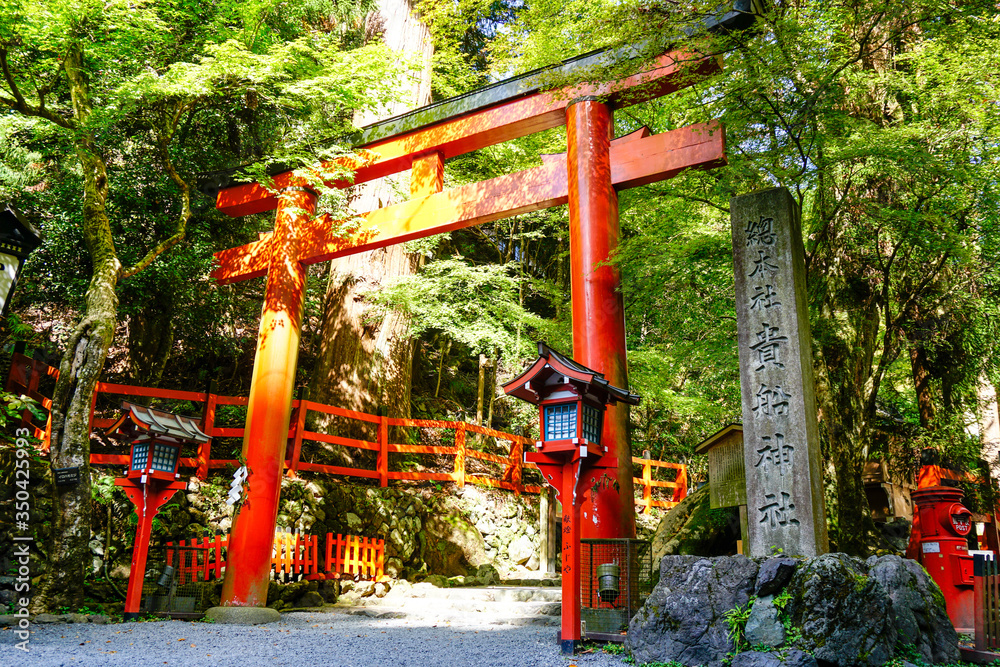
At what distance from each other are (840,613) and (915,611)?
33.5 inches

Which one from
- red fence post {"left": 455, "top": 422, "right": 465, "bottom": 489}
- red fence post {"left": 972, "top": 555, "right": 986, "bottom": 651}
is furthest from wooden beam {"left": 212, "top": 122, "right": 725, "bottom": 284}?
red fence post {"left": 972, "top": 555, "right": 986, "bottom": 651}

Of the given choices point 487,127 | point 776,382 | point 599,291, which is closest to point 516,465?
point 599,291

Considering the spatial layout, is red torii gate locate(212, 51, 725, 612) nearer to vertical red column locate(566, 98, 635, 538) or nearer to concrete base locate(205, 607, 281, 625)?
vertical red column locate(566, 98, 635, 538)

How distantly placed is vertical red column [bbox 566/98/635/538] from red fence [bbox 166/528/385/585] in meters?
3.99

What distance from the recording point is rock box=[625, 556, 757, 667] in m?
4.10

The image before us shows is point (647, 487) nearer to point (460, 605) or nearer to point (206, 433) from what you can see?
point (460, 605)

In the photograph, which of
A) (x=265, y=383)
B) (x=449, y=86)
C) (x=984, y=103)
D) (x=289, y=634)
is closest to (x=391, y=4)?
(x=449, y=86)

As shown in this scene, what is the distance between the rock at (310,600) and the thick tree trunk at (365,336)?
2.95 m

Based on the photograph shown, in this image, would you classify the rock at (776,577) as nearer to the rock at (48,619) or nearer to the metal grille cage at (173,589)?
the metal grille cage at (173,589)

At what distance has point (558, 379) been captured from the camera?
16.3ft

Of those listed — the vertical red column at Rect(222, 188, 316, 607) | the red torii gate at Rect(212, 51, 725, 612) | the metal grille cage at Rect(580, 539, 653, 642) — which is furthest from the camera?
the vertical red column at Rect(222, 188, 316, 607)

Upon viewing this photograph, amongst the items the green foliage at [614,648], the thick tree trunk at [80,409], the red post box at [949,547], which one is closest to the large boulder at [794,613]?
the green foliage at [614,648]

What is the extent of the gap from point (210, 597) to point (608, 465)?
187 inches

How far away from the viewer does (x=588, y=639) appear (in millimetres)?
4949
